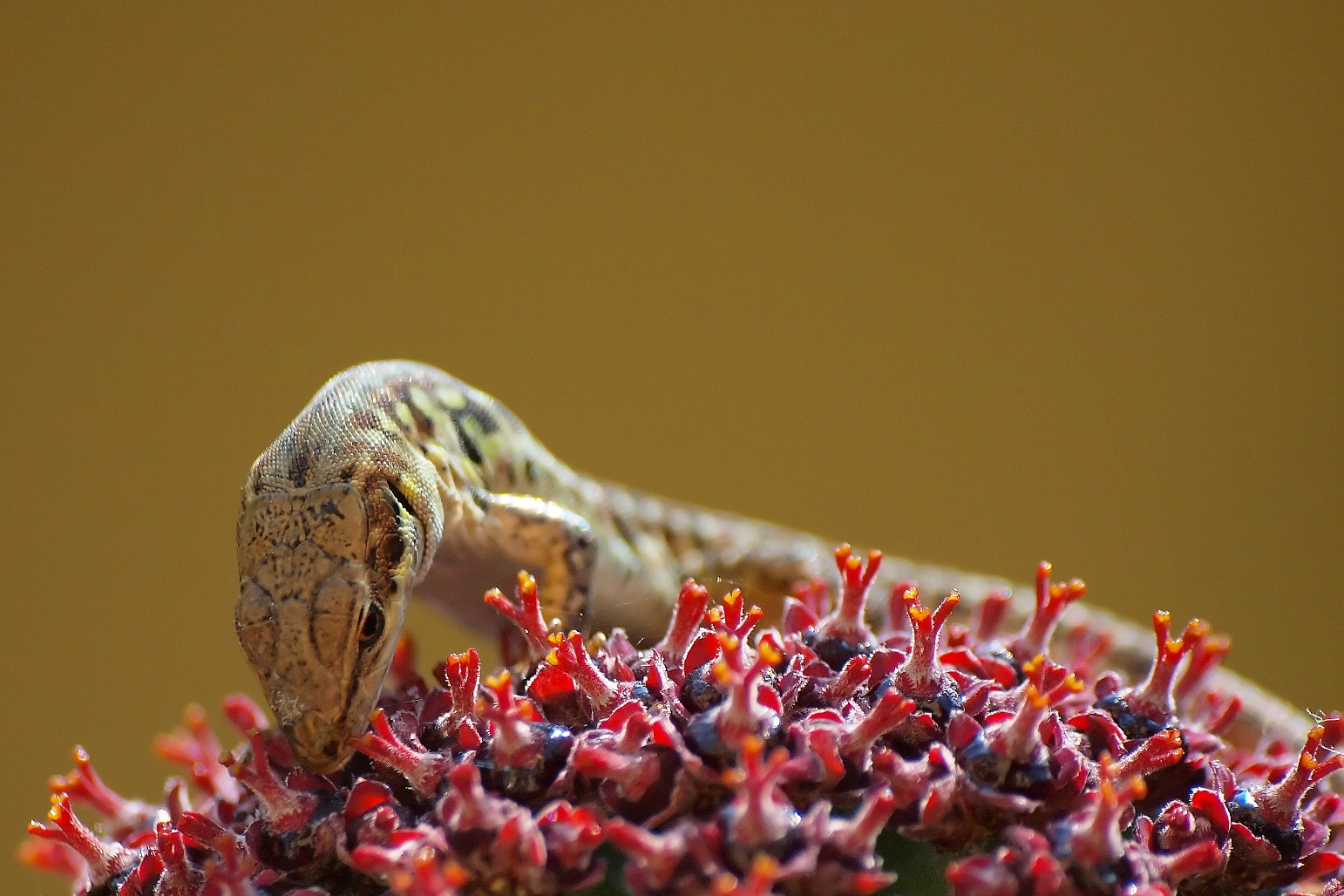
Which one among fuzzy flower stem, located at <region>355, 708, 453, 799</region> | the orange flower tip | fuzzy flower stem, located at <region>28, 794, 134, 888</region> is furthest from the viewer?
fuzzy flower stem, located at <region>28, 794, 134, 888</region>

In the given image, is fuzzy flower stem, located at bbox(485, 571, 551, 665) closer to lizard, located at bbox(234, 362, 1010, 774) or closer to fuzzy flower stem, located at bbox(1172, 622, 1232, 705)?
lizard, located at bbox(234, 362, 1010, 774)

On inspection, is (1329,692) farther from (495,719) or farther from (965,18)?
(495,719)

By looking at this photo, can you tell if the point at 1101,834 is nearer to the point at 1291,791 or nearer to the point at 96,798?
the point at 1291,791

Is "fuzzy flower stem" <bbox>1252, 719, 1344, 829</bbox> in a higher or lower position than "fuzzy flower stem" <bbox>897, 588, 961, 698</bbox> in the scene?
lower

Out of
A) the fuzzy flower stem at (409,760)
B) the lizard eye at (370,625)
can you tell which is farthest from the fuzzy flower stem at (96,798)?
the fuzzy flower stem at (409,760)

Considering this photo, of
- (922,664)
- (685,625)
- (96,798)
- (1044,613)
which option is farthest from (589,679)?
(96,798)

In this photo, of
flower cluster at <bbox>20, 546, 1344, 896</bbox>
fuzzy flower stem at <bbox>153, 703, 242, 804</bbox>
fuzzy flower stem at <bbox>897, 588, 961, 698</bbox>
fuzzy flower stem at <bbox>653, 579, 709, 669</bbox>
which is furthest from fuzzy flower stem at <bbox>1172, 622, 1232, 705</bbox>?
fuzzy flower stem at <bbox>153, 703, 242, 804</bbox>

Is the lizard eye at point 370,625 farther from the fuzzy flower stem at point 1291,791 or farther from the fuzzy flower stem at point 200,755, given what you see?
the fuzzy flower stem at point 1291,791
